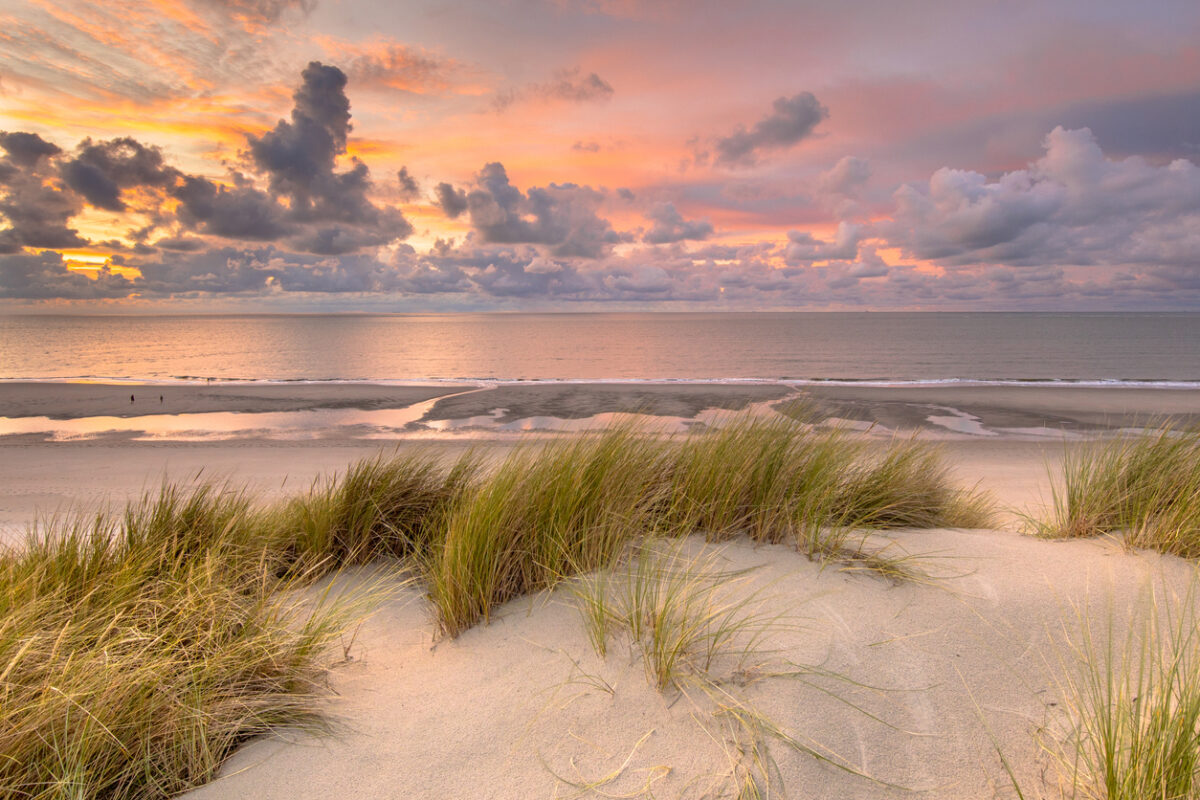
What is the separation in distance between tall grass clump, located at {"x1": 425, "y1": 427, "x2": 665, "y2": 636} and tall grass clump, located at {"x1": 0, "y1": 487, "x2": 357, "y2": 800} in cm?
70

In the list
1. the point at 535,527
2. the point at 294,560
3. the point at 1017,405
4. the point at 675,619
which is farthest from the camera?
the point at 1017,405

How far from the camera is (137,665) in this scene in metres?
2.69

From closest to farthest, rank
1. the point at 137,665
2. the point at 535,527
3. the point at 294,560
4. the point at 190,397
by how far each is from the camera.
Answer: the point at 137,665 → the point at 535,527 → the point at 294,560 → the point at 190,397

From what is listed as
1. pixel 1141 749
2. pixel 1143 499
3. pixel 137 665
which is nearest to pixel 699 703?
pixel 1141 749

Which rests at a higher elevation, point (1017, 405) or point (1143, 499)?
point (1143, 499)

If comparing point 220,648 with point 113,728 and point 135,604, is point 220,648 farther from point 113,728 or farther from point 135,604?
point 135,604

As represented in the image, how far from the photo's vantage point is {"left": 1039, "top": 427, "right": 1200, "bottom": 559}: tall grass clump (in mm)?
4051

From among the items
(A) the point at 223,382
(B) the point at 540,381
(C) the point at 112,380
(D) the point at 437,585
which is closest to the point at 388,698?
(D) the point at 437,585

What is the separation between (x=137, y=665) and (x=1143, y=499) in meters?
6.53

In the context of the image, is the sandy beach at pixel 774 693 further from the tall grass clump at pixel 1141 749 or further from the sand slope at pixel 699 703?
the tall grass clump at pixel 1141 749

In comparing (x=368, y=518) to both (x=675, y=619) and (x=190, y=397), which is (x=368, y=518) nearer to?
(x=675, y=619)

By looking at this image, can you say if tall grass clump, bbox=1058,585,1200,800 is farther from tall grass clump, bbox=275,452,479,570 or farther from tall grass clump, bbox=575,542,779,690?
tall grass clump, bbox=275,452,479,570

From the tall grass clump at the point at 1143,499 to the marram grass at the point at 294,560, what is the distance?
2.57ft

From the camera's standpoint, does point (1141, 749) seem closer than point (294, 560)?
Yes
